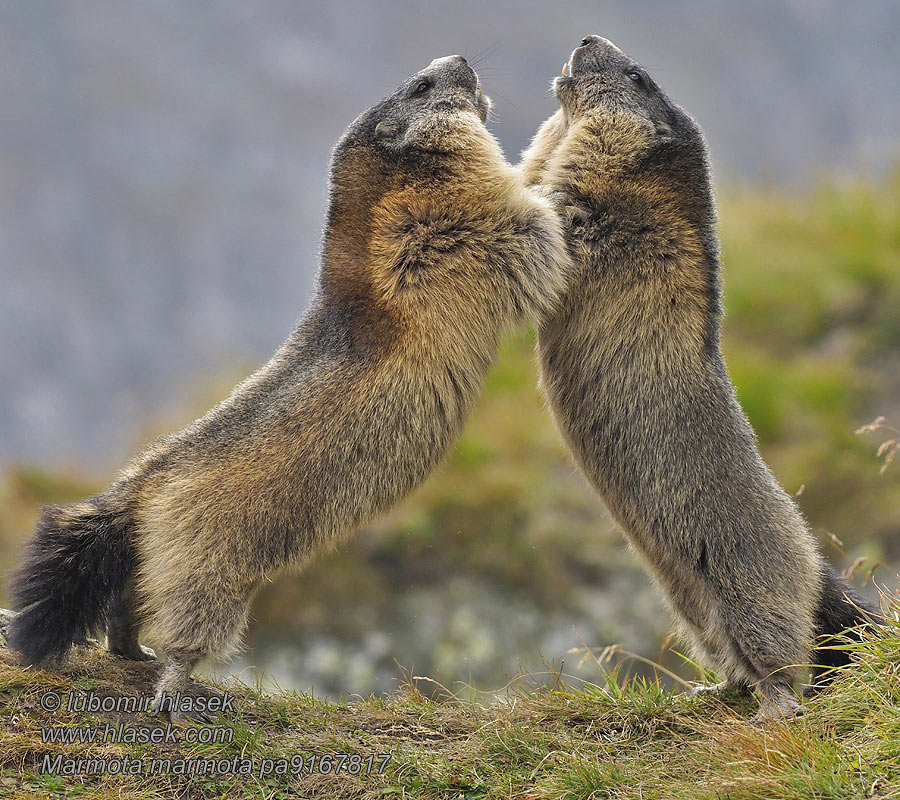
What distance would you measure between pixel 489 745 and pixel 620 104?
3874 millimetres

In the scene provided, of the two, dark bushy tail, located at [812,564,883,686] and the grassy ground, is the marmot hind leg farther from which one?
dark bushy tail, located at [812,564,883,686]

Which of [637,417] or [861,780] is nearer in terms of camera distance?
[861,780]

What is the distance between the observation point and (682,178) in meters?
6.36

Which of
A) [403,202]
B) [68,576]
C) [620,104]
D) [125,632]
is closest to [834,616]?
[620,104]

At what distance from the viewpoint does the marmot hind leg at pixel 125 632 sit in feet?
19.2

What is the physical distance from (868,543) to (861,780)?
23.3 ft

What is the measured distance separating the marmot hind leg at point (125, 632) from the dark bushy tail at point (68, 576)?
0.46 ft

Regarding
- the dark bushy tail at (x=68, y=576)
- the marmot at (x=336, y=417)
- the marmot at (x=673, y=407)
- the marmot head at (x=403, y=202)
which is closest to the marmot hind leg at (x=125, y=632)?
the marmot at (x=336, y=417)

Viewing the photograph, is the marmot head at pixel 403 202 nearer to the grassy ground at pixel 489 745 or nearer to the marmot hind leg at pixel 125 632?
the marmot hind leg at pixel 125 632

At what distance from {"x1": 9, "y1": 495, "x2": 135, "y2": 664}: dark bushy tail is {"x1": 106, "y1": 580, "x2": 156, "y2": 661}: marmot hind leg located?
0.46ft

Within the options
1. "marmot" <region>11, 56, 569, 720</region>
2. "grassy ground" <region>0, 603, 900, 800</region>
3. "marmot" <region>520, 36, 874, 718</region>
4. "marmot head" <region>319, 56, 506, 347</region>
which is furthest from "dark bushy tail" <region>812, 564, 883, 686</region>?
"marmot head" <region>319, 56, 506, 347</region>

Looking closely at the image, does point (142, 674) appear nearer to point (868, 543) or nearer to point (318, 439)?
point (318, 439)

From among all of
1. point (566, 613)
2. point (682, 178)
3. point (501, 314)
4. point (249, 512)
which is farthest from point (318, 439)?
point (566, 613)

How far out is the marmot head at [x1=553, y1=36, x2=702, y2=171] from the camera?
20.7ft
